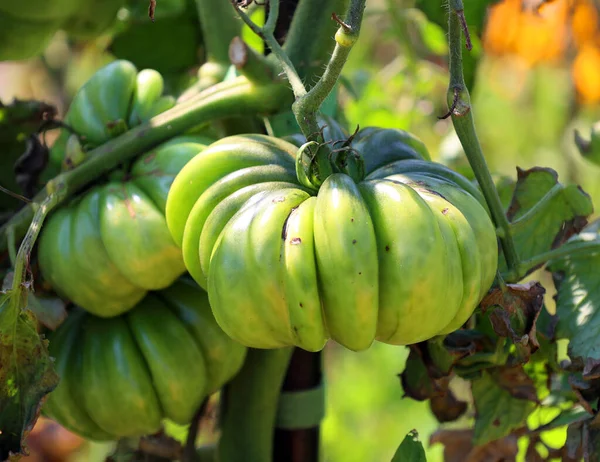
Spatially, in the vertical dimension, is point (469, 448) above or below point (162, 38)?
below

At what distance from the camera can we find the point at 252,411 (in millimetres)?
1017

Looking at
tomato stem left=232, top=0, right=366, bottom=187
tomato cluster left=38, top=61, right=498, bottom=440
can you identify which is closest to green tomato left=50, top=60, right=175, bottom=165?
tomato cluster left=38, top=61, right=498, bottom=440

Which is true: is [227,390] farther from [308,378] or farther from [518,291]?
[518,291]

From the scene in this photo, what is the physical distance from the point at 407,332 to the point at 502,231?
0.65ft

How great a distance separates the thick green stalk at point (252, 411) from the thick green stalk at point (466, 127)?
0.32 meters

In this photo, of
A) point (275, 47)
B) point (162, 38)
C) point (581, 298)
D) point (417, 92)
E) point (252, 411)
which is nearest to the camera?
point (275, 47)

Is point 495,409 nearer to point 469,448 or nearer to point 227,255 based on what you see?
point 469,448

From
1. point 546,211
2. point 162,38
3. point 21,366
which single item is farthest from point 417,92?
point 21,366

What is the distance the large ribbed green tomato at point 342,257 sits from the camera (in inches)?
24.5

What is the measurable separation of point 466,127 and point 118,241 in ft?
1.17

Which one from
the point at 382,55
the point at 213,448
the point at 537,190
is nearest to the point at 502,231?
the point at 537,190

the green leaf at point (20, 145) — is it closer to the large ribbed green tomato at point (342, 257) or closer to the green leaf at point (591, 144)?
the large ribbed green tomato at point (342, 257)

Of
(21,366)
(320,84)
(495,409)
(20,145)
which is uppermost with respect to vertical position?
(320,84)

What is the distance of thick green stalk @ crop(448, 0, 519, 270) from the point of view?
69 centimetres
